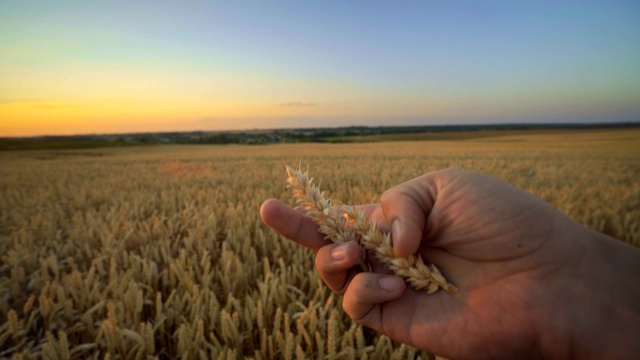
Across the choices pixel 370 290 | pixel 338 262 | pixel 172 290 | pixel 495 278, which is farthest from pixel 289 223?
pixel 172 290

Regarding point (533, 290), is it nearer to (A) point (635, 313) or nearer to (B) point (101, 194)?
(A) point (635, 313)

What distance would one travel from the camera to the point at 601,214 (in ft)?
16.7

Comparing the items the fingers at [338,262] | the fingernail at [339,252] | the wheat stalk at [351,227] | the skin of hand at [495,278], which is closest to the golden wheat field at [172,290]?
the fingers at [338,262]

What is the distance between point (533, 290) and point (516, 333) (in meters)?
0.19

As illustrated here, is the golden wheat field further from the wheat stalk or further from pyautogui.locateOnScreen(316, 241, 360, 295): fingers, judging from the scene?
the wheat stalk

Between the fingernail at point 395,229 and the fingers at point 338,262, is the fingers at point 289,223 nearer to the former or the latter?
the fingers at point 338,262

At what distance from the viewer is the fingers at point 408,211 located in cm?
126

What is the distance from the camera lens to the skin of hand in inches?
55.7

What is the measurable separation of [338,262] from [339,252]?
65 mm

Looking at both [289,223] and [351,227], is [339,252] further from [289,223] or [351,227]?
[289,223]

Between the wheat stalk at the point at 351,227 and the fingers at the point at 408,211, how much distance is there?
0.05m

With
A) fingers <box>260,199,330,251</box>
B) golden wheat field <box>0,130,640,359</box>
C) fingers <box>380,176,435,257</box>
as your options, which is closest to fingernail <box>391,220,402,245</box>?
fingers <box>380,176,435,257</box>

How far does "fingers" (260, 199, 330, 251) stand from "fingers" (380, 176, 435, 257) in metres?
0.35

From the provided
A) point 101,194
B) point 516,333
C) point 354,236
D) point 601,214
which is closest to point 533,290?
point 516,333
